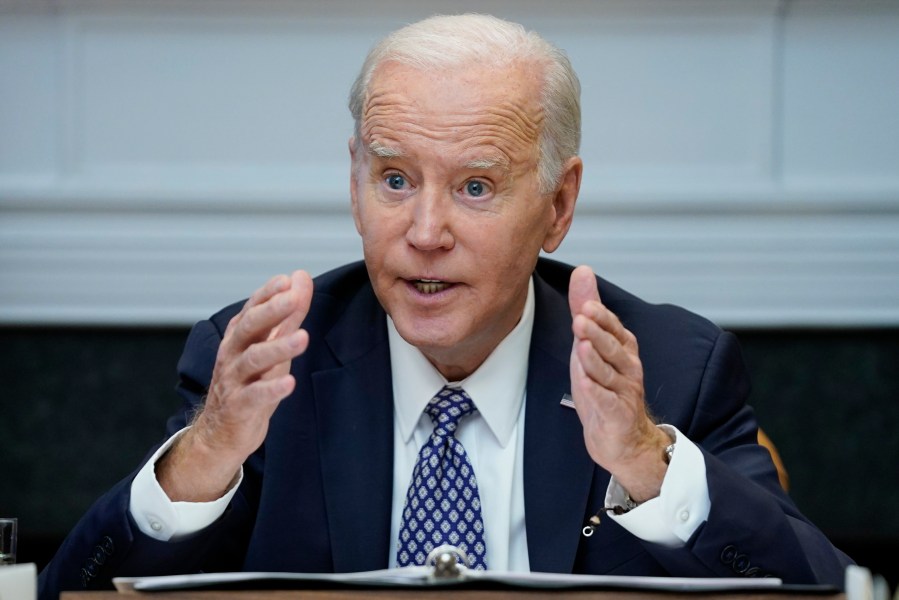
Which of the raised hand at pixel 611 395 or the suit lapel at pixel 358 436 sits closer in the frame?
the raised hand at pixel 611 395

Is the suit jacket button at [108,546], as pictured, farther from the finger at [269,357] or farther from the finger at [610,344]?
the finger at [610,344]

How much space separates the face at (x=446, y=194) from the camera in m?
2.43

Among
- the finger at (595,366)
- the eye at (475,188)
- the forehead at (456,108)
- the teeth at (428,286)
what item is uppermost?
the forehead at (456,108)

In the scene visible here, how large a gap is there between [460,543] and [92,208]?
71.0 inches

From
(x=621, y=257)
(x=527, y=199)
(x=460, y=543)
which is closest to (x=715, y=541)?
(x=460, y=543)

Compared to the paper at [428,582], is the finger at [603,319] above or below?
above

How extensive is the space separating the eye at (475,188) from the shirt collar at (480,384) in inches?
12.6

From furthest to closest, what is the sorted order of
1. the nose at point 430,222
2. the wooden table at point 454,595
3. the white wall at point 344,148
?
the white wall at point 344,148 < the nose at point 430,222 < the wooden table at point 454,595

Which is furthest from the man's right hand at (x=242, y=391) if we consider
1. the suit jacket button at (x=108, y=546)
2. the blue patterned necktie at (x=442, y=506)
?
the blue patterned necktie at (x=442, y=506)

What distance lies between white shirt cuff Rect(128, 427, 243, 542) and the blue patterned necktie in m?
0.38

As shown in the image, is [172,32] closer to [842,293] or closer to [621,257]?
[621,257]

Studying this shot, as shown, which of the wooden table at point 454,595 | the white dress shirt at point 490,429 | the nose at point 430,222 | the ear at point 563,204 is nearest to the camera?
the wooden table at point 454,595

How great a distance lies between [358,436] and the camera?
2.56 meters

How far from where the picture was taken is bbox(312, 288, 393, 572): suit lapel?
2457mm
